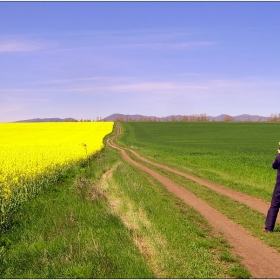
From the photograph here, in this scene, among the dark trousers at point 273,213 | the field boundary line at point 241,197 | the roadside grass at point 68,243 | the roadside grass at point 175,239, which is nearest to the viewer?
the roadside grass at point 68,243

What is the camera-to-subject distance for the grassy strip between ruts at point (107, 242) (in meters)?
7.55

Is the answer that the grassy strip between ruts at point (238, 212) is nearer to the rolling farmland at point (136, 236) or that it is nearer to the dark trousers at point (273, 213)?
the rolling farmland at point (136, 236)

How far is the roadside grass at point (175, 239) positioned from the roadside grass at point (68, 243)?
45 centimetres

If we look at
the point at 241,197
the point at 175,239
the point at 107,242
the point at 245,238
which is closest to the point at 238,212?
the point at 245,238

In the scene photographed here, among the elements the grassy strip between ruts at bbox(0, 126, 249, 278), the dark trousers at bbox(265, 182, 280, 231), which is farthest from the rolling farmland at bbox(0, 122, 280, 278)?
the dark trousers at bbox(265, 182, 280, 231)

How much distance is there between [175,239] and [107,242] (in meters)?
1.68

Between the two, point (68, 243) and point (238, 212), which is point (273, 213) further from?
point (68, 243)

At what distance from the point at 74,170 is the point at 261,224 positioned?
12987mm

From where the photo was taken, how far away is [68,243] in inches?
346

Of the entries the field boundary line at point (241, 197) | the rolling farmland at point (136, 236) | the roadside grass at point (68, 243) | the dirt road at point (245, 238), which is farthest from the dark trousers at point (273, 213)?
the roadside grass at point (68, 243)

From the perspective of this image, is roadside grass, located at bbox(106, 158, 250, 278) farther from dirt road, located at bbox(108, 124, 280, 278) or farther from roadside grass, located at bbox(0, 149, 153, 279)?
roadside grass, located at bbox(0, 149, 153, 279)

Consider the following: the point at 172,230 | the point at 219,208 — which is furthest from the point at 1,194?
the point at 219,208

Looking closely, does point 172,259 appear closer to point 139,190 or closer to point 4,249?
point 4,249

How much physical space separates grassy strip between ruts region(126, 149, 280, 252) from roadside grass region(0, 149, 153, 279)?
3.63 m
